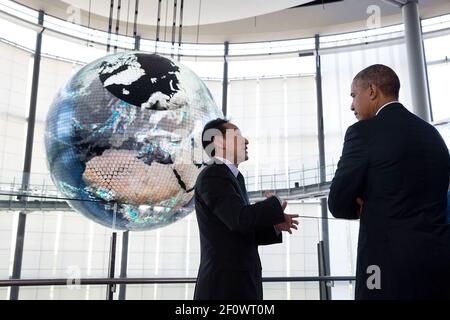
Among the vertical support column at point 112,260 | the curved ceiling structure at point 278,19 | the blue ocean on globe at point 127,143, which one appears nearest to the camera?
the blue ocean on globe at point 127,143

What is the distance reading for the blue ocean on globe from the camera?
2.41 metres

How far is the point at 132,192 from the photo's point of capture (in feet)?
7.92

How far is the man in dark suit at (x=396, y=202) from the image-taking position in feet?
3.97

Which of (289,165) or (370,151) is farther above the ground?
(289,165)

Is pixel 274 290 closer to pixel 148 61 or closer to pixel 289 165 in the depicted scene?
pixel 148 61

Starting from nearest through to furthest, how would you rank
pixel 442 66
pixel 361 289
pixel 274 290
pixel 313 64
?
pixel 361 289 < pixel 274 290 < pixel 442 66 < pixel 313 64

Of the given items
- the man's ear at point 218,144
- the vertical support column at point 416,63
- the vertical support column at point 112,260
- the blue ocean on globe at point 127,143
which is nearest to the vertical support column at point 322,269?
the blue ocean on globe at point 127,143

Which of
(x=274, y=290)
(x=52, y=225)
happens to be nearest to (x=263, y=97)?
(x=274, y=290)

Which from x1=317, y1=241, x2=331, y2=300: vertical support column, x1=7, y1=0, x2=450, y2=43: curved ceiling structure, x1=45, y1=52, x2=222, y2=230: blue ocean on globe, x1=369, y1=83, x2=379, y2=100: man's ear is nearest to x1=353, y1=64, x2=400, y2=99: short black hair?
x1=369, y1=83, x2=379, y2=100: man's ear

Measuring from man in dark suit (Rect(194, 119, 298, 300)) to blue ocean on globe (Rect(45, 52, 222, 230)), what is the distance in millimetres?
828

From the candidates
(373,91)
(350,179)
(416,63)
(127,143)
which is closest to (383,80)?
(373,91)

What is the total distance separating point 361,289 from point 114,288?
7.01 feet

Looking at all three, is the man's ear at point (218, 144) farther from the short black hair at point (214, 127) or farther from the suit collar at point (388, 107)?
the suit collar at point (388, 107)

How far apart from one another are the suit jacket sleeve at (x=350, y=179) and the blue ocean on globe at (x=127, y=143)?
4.17 feet
